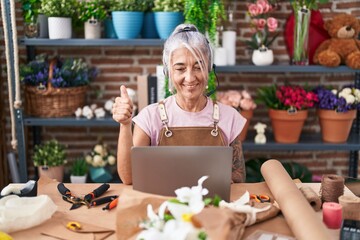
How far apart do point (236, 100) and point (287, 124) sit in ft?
1.21

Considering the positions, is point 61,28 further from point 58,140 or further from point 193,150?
point 193,150

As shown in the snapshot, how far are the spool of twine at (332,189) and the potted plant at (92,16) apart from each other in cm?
225

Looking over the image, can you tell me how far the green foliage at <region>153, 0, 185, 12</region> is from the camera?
11.1ft

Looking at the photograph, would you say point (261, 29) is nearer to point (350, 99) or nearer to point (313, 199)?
point (350, 99)

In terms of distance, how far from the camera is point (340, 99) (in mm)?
3365

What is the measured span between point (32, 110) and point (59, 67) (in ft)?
1.10

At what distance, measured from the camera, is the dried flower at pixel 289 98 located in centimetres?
339

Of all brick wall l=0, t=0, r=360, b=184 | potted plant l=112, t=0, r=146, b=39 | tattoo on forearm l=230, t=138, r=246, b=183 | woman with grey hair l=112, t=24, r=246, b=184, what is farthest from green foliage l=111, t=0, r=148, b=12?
tattoo on forearm l=230, t=138, r=246, b=183

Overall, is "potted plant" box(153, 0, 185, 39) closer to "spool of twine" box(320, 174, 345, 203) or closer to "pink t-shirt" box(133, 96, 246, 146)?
"pink t-shirt" box(133, 96, 246, 146)

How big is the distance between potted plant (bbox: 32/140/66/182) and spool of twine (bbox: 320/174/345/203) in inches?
90.8

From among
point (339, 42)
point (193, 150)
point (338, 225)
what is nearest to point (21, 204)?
point (193, 150)

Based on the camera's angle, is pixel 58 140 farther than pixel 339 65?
Yes

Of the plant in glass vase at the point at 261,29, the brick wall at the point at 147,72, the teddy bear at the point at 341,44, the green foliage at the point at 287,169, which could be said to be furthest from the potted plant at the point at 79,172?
the teddy bear at the point at 341,44

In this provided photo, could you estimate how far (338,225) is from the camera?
1.40 m
